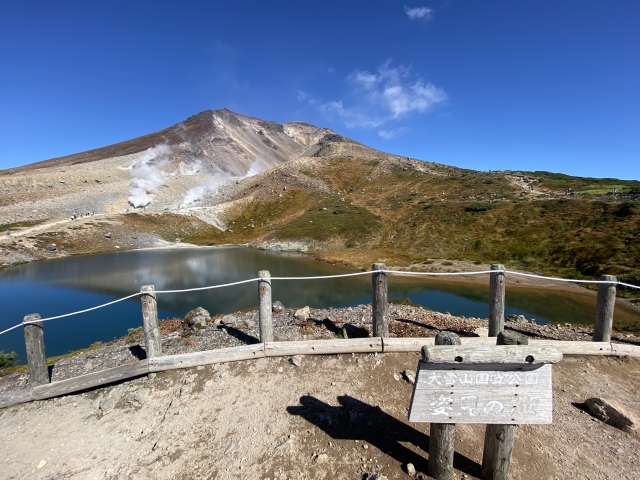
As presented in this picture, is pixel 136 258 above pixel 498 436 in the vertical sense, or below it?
below

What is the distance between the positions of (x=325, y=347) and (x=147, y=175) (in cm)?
11917

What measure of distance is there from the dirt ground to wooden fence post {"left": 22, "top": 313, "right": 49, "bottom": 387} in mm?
605

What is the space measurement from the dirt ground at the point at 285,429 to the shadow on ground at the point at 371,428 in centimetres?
2

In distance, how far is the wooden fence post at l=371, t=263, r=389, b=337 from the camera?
8398 mm

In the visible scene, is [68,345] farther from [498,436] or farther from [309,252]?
[309,252]

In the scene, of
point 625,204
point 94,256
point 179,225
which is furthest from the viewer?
point 179,225

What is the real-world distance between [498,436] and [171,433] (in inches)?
225

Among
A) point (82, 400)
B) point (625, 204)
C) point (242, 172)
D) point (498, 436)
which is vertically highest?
point (242, 172)

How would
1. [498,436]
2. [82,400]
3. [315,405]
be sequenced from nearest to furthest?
[498,436] < [315,405] < [82,400]

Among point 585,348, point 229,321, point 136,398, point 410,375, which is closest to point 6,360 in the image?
point 229,321

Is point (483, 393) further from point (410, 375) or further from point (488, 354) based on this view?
point (410, 375)

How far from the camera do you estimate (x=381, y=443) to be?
5465mm

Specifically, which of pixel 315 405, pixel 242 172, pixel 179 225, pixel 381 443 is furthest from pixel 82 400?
pixel 242 172

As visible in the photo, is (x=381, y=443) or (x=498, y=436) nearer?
(x=498, y=436)
